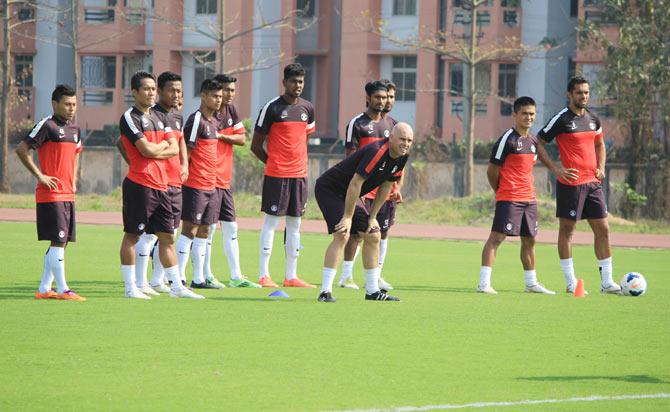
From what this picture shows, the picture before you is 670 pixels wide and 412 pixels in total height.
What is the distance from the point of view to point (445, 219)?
111 feet

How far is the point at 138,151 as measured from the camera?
13.6 meters

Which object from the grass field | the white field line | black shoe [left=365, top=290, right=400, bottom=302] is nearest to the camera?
the white field line

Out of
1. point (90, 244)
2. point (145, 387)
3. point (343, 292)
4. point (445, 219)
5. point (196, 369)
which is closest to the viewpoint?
point (145, 387)

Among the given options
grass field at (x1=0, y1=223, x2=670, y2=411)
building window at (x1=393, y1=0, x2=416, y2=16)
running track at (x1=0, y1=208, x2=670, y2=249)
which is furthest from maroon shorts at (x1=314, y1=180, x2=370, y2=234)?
building window at (x1=393, y1=0, x2=416, y2=16)

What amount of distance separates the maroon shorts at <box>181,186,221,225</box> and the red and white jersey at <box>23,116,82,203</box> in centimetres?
179

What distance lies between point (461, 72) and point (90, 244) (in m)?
32.8

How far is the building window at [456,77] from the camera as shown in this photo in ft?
173

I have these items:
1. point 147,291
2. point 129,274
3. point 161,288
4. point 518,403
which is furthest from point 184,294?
point 518,403

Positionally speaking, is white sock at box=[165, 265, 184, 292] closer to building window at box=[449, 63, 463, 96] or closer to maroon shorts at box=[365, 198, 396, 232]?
maroon shorts at box=[365, 198, 396, 232]

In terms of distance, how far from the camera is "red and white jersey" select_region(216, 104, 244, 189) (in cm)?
1566

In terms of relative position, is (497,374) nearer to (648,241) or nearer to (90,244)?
(90,244)

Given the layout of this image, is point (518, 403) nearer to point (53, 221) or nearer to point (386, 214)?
point (53, 221)

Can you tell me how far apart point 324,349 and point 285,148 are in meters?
6.01

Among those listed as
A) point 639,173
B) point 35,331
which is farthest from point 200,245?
point 639,173
